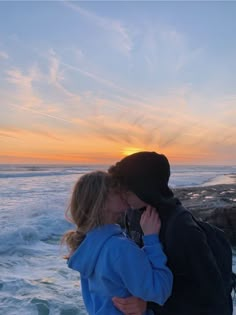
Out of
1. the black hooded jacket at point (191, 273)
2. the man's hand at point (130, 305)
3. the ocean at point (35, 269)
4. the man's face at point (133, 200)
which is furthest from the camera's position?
the ocean at point (35, 269)

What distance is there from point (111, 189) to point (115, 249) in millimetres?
384

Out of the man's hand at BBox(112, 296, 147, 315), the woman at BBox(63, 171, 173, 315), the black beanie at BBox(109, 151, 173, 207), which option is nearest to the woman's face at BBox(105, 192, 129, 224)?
the woman at BBox(63, 171, 173, 315)

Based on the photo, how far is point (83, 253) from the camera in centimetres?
234

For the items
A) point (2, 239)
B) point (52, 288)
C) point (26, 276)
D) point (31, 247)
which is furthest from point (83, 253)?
point (2, 239)

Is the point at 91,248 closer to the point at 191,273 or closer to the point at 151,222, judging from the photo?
the point at 151,222

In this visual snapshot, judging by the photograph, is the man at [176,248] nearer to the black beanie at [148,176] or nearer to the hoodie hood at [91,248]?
the black beanie at [148,176]

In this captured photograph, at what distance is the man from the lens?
2080mm

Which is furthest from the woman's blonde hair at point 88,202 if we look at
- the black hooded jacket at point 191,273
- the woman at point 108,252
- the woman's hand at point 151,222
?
the black hooded jacket at point 191,273

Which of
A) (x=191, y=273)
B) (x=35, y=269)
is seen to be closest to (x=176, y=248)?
(x=191, y=273)

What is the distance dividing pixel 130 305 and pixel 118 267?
26cm

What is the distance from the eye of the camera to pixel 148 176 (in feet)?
7.39

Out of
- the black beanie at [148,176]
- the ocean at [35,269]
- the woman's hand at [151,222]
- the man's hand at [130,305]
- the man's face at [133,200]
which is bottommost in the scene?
the ocean at [35,269]

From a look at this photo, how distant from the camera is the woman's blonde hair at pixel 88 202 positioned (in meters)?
2.35

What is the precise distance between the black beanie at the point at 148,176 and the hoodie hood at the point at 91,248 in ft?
0.90
